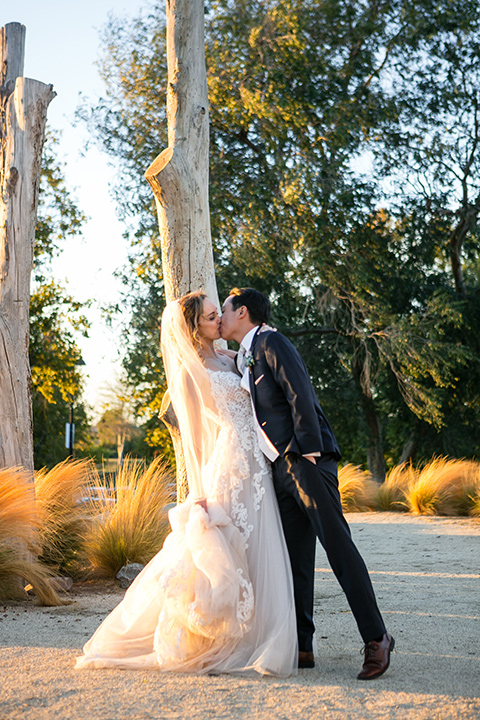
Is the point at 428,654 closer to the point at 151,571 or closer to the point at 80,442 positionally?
the point at 151,571

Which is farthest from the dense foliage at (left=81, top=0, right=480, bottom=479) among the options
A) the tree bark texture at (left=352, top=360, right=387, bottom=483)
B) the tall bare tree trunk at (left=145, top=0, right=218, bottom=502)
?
the tall bare tree trunk at (left=145, top=0, right=218, bottom=502)

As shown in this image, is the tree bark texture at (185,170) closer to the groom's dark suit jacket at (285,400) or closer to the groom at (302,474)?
the groom at (302,474)

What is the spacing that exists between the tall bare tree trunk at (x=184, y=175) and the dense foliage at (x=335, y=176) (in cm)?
590

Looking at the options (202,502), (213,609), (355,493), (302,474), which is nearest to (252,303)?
(302,474)

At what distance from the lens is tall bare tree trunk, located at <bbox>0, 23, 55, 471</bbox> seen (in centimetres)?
609

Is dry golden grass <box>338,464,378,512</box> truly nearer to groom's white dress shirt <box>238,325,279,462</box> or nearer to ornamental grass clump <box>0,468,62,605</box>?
ornamental grass clump <box>0,468,62,605</box>

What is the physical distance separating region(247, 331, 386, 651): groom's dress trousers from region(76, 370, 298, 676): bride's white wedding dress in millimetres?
144

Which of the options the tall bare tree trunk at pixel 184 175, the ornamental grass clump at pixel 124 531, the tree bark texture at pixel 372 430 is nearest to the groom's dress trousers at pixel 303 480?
the tall bare tree trunk at pixel 184 175

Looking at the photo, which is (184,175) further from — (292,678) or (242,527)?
(292,678)

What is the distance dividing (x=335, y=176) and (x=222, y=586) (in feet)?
32.9

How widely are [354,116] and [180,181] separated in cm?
813

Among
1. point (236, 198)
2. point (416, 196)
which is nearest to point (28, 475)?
point (236, 198)

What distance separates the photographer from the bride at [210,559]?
3.65 m

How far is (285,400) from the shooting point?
388 cm
